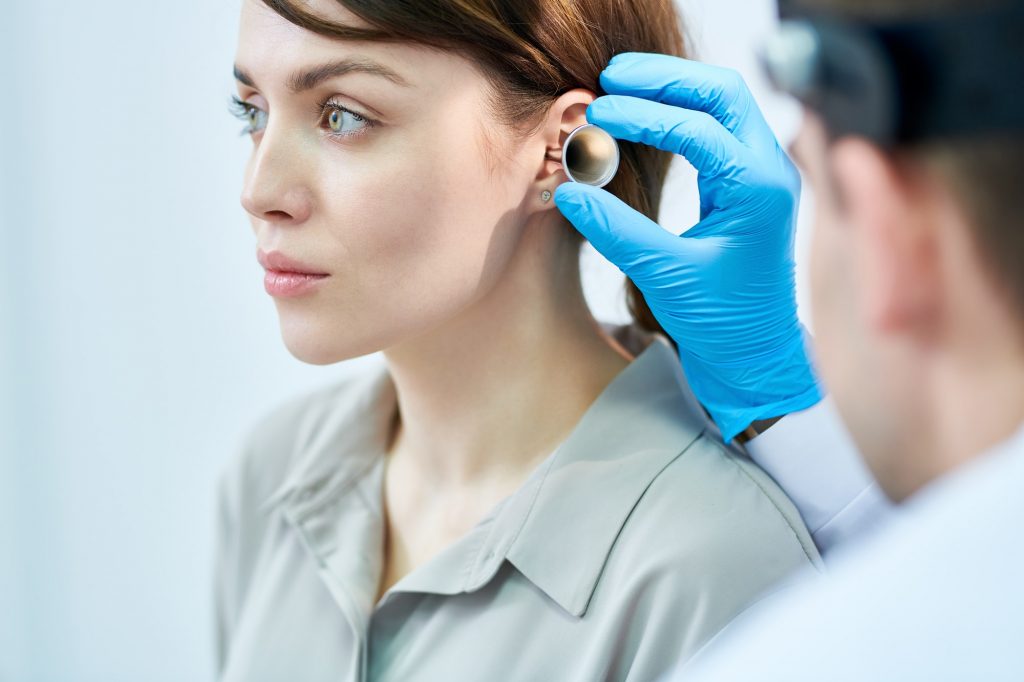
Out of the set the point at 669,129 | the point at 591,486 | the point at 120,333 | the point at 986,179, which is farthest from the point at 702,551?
the point at 120,333

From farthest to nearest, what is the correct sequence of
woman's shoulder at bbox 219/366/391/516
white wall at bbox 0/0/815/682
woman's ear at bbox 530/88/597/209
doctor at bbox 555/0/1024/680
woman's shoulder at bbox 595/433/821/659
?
white wall at bbox 0/0/815/682 < woman's shoulder at bbox 219/366/391/516 < woman's ear at bbox 530/88/597/209 < woman's shoulder at bbox 595/433/821/659 < doctor at bbox 555/0/1024/680

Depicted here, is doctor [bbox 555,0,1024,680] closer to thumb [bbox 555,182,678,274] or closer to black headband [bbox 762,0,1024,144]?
black headband [bbox 762,0,1024,144]

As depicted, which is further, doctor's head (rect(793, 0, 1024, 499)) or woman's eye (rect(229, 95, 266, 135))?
woman's eye (rect(229, 95, 266, 135))

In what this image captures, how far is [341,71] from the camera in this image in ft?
3.29

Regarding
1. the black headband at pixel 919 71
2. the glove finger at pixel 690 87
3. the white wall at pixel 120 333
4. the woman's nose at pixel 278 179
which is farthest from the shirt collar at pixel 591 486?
the white wall at pixel 120 333

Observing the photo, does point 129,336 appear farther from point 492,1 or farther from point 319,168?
point 492,1

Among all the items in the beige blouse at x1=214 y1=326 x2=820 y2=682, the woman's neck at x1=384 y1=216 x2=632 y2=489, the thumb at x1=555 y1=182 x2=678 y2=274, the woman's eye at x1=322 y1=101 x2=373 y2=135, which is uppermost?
the woman's eye at x1=322 y1=101 x2=373 y2=135

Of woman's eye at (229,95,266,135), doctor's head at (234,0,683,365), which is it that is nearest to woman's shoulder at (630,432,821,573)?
doctor's head at (234,0,683,365)

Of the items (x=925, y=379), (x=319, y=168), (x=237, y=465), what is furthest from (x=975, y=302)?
(x=237, y=465)

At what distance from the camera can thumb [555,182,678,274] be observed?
105 cm

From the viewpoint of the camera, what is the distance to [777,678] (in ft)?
1.85

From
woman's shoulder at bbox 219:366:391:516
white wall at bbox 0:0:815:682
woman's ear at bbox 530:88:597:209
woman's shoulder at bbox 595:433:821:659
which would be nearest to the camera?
woman's shoulder at bbox 595:433:821:659

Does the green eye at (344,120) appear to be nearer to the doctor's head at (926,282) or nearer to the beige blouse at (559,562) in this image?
the beige blouse at (559,562)

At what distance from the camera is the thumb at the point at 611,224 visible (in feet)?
3.43
